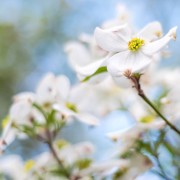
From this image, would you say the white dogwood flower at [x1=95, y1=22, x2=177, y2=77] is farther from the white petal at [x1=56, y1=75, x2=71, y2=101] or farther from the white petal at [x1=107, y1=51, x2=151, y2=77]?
the white petal at [x1=56, y1=75, x2=71, y2=101]

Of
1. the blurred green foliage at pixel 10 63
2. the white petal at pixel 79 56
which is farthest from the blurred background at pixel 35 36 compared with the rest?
the white petal at pixel 79 56

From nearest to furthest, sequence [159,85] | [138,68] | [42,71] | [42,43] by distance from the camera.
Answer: [138,68] < [159,85] < [42,71] < [42,43]

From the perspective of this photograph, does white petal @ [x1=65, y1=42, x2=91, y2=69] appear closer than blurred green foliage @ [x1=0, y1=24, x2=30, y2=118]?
Yes

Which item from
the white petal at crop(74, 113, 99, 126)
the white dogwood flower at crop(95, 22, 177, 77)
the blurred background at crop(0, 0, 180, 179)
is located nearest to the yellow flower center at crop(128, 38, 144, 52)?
the white dogwood flower at crop(95, 22, 177, 77)

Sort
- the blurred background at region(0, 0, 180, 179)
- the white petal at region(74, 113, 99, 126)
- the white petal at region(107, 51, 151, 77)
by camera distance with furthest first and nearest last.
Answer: the blurred background at region(0, 0, 180, 179) < the white petal at region(74, 113, 99, 126) < the white petal at region(107, 51, 151, 77)

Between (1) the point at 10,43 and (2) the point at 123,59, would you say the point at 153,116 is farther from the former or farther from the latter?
(1) the point at 10,43

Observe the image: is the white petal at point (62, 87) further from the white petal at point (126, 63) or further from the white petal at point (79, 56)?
the white petal at point (126, 63)

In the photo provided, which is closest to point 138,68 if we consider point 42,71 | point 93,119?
point 93,119

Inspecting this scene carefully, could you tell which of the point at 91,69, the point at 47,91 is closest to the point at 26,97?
the point at 47,91
